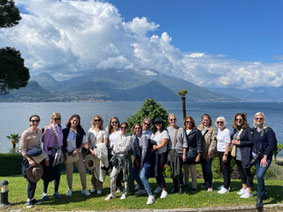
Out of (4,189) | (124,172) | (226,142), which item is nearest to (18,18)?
(4,189)

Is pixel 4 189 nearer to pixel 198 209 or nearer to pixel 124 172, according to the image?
pixel 124 172

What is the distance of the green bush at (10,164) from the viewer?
17.5 metres

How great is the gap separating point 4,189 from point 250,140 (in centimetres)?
659

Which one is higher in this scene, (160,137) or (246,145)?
(160,137)

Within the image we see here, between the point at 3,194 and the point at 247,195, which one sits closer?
the point at 3,194

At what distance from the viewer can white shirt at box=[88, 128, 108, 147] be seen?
6.52 meters

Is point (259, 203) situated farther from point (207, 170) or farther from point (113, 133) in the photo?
point (113, 133)

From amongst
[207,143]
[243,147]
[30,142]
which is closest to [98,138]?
[30,142]

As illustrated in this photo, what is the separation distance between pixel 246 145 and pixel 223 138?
2.17ft

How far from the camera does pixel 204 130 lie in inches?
265

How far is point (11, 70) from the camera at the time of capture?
1490cm

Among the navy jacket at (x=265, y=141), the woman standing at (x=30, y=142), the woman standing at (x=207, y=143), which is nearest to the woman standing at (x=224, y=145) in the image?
the woman standing at (x=207, y=143)

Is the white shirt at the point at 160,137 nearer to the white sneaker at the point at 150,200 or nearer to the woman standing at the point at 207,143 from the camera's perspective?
the white sneaker at the point at 150,200

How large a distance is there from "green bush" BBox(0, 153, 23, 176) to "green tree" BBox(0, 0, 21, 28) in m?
9.75
